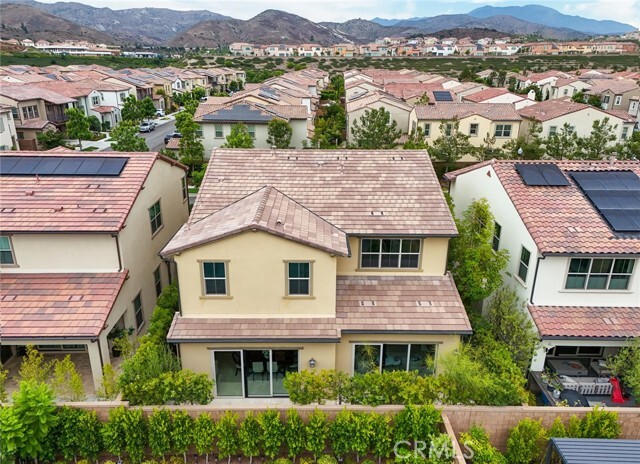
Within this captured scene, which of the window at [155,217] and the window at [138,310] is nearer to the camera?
the window at [138,310]

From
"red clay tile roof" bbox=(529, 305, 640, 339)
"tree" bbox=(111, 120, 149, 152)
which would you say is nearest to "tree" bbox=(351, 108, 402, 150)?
"tree" bbox=(111, 120, 149, 152)

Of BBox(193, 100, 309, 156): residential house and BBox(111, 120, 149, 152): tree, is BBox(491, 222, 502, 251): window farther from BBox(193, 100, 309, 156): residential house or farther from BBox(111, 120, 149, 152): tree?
BBox(111, 120, 149, 152): tree

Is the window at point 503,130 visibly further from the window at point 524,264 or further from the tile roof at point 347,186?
the window at point 524,264

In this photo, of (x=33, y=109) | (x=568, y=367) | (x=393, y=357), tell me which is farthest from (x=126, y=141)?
(x=568, y=367)

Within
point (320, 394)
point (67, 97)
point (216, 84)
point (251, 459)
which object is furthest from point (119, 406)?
point (216, 84)

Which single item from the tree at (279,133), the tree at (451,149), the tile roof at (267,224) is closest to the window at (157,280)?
the tile roof at (267,224)

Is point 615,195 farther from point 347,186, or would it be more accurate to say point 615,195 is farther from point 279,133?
point 279,133

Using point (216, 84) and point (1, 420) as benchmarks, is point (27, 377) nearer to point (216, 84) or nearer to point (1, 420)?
point (1, 420)

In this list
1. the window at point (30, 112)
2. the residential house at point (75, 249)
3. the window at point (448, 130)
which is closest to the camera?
the residential house at point (75, 249)
